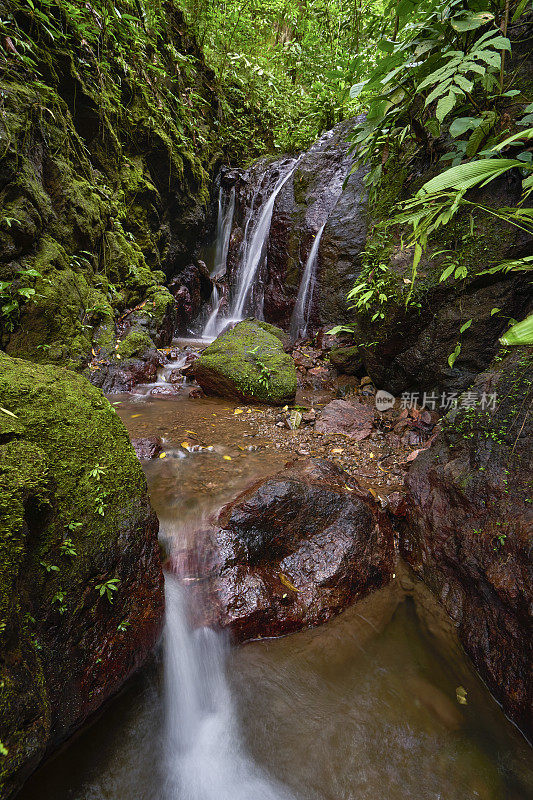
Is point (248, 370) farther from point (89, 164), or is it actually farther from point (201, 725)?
point (89, 164)

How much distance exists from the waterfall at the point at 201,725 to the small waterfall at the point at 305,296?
6.45 metres

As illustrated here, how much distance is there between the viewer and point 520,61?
2854mm

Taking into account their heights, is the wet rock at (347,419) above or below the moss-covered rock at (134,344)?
below

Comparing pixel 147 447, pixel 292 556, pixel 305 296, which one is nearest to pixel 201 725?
pixel 292 556

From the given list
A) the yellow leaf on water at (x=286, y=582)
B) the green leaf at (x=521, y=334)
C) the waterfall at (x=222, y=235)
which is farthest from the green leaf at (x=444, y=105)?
the waterfall at (x=222, y=235)

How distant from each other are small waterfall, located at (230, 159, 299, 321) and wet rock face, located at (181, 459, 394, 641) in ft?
25.1

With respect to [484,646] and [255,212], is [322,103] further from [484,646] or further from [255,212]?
[484,646]

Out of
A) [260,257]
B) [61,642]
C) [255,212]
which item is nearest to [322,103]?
[255,212]

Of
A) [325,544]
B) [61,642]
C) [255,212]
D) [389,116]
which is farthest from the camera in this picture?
[255,212]

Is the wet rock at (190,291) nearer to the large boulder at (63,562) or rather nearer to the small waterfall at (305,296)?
the small waterfall at (305,296)

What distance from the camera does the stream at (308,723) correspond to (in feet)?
Result: 5.16

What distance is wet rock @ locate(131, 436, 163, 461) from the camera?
3.42m

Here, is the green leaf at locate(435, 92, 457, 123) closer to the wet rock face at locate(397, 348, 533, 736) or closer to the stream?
the wet rock face at locate(397, 348, 533, 736)

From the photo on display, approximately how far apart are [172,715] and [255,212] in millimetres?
10978
